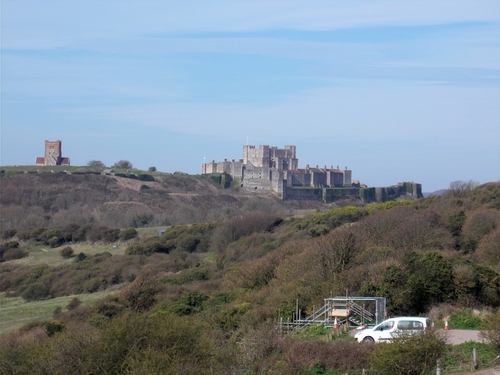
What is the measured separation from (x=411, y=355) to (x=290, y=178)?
4102 inches

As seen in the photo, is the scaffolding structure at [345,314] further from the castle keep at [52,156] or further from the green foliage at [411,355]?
the castle keep at [52,156]

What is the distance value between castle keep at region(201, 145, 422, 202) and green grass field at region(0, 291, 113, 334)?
70.7m

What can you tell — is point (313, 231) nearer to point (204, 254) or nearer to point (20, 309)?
point (204, 254)

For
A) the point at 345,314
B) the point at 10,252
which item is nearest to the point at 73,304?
the point at 345,314

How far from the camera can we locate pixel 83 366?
14430mm

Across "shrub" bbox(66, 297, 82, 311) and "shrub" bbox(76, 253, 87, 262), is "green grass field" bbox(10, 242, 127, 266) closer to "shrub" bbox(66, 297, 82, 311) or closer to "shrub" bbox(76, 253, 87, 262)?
"shrub" bbox(76, 253, 87, 262)

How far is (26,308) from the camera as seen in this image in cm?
3900

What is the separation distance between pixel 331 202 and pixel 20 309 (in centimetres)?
7464

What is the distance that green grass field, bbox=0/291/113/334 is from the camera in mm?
33312

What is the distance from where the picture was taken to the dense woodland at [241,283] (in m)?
15.2

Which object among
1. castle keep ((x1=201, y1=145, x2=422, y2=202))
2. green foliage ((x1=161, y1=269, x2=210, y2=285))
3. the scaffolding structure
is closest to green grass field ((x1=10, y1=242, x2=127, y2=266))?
green foliage ((x1=161, y1=269, x2=210, y2=285))

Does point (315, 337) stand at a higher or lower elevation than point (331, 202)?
lower

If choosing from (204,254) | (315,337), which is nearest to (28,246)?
(204,254)

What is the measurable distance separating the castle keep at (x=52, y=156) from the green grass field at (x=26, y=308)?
273ft
